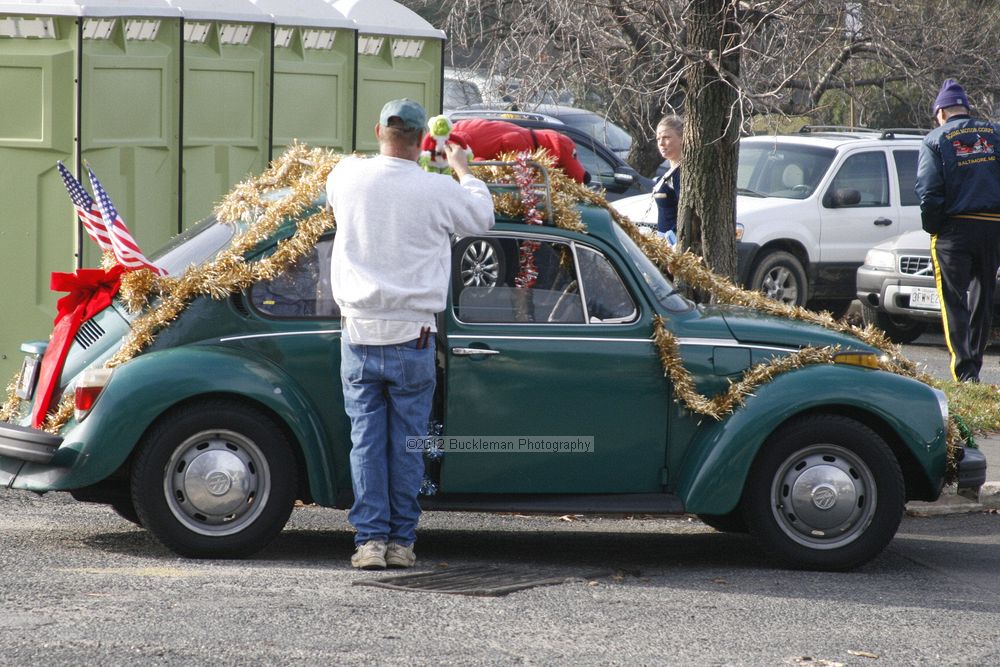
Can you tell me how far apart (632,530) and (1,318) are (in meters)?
4.27

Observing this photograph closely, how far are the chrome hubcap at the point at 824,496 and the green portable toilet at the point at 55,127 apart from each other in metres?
4.80

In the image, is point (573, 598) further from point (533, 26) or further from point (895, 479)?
point (533, 26)

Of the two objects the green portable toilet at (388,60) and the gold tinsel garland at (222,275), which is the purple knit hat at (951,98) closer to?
the green portable toilet at (388,60)

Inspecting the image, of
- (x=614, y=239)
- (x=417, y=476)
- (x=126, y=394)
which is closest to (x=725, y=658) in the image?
(x=417, y=476)

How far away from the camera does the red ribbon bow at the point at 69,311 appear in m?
6.18

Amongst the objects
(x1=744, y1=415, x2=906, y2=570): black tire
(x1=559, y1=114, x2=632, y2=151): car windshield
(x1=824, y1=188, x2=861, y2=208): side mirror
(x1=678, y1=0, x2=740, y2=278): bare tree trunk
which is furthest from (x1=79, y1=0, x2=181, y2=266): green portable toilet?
(x1=559, y1=114, x2=632, y2=151): car windshield

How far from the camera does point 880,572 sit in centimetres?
653

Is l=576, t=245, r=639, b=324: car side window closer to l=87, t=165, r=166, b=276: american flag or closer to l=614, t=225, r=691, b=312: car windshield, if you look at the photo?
l=614, t=225, r=691, b=312: car windshield

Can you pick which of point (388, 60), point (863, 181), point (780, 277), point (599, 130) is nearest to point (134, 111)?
point (388, 60)

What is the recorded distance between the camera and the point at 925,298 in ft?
43.9

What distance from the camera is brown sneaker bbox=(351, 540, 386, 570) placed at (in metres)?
6.00

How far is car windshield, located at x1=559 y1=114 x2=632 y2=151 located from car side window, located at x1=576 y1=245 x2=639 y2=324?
14109 millimetres

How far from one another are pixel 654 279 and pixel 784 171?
8.80m

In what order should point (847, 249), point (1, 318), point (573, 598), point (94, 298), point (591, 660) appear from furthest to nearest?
point (847, 249)
point (1, 318)
point (94, 298)
point (573, 598)
point (591, 660)
